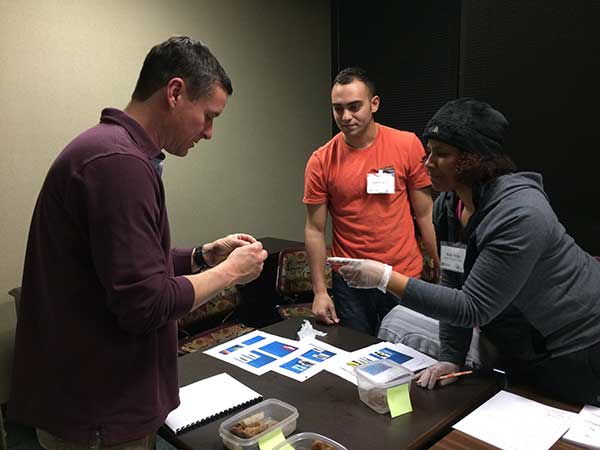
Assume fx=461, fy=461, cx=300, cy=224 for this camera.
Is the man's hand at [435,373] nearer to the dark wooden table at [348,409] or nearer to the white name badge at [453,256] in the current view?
the dark wooden table at [348,409]

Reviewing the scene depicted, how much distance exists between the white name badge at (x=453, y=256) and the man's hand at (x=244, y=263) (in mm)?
720

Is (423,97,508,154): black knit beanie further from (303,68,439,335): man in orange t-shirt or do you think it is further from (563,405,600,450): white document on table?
(303,68,439,335): man in orange t-shirt

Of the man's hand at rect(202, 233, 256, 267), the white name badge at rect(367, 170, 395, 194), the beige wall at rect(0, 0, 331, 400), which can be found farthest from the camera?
the beige wall at rect(0, 0, 331, 400)

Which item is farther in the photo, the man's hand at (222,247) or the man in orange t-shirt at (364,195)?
the man in orange t-shirt at (364,195)

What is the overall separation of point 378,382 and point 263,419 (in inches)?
13.1

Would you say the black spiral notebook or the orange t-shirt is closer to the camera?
the black spiral notebook

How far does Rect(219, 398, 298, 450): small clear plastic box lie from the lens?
44.1 inches

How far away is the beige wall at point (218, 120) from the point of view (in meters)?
2.71

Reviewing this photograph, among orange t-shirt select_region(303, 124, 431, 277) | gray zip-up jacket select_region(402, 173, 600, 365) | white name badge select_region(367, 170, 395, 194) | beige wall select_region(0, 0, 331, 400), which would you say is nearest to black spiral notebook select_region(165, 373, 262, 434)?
gray zip-up jacket select_region(402, 173, 600, 365)

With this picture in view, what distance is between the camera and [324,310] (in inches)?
80.0

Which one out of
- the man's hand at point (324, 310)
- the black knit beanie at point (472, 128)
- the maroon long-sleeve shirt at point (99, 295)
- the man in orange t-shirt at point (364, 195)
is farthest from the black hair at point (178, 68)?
the man in orange t-shirt at point (364, 195)

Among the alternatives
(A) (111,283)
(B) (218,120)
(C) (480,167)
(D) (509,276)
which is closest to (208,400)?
(A) (111,283)

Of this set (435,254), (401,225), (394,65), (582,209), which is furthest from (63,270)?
(394,65)

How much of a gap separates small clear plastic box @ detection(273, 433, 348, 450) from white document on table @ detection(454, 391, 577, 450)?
36 centimetres
